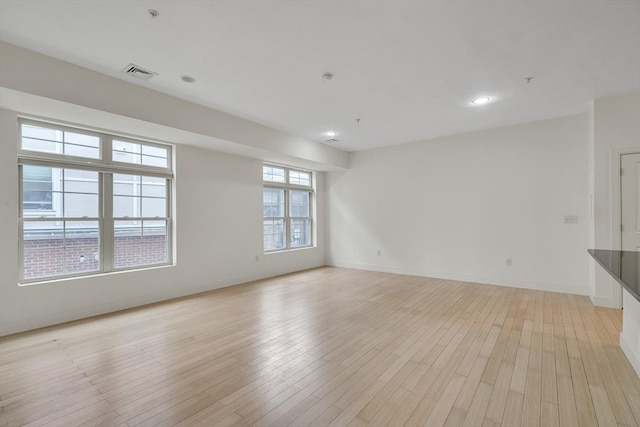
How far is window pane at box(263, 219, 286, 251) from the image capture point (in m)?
6.54

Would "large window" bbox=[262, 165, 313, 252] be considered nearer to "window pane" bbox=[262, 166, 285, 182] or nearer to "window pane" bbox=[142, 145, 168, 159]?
"window pane" bbox=[262, 166, 285, 182]

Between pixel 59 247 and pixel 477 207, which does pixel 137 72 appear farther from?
pixel 477 207

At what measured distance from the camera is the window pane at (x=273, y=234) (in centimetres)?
654

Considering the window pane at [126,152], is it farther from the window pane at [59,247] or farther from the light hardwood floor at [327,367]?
the light hardwood floor at [327,367]

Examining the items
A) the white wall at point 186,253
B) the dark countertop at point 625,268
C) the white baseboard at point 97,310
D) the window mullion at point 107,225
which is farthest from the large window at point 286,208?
the dark countertop at point 625,268

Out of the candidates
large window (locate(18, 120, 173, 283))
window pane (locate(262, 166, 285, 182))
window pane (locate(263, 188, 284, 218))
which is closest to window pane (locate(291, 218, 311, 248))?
window pane (locate(263, 188, 284, 218))

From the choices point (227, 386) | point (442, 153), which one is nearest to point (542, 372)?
point (227, 386)

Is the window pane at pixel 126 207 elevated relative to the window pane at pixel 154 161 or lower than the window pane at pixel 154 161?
lower

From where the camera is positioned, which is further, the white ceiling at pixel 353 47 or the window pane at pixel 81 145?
the window pane at pixel 81 145

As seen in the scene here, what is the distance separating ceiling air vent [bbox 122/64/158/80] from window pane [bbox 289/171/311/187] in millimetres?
4036

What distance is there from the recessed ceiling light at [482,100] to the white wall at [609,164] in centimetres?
149

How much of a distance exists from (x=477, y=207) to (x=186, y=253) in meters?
5.43

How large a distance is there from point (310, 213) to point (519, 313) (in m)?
5.02

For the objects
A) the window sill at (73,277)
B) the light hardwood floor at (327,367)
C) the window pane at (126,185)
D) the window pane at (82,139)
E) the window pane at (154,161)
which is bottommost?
the light hardwood floor at (327,367)
